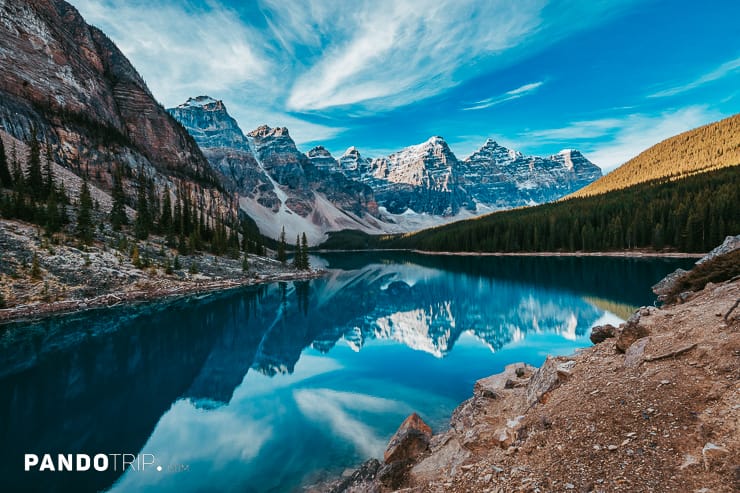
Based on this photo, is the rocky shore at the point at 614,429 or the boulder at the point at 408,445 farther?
the boulder at the point at 408,445

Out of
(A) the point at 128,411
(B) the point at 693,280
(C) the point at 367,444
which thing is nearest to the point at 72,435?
(A) the point at 128,411

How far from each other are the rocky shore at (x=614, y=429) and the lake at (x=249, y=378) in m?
3.66

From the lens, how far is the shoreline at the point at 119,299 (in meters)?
30.8

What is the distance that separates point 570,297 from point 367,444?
121 feet

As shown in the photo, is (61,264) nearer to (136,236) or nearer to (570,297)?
(136,236)

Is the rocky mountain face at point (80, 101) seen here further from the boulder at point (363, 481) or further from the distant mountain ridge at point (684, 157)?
the distant mountain ridge at point (684, 157)

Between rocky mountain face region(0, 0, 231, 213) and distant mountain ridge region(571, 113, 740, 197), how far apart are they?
535 ft

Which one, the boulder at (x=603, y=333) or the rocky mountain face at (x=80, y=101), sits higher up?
the rocky mountain face at (x=80, y=101)


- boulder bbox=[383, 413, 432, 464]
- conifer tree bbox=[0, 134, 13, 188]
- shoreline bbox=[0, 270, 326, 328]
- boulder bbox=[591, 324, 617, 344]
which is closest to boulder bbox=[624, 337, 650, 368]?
boulder bbox=[591, 324, 617, 344]

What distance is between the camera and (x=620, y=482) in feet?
16.6

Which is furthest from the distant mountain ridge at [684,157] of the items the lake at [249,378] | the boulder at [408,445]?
the boulder at [408,445]

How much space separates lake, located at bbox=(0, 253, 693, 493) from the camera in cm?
1196

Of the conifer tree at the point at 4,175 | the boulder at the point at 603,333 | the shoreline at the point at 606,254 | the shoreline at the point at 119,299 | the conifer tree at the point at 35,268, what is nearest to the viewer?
the boulder at the point at 603,333

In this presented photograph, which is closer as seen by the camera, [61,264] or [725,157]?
[61,264]
